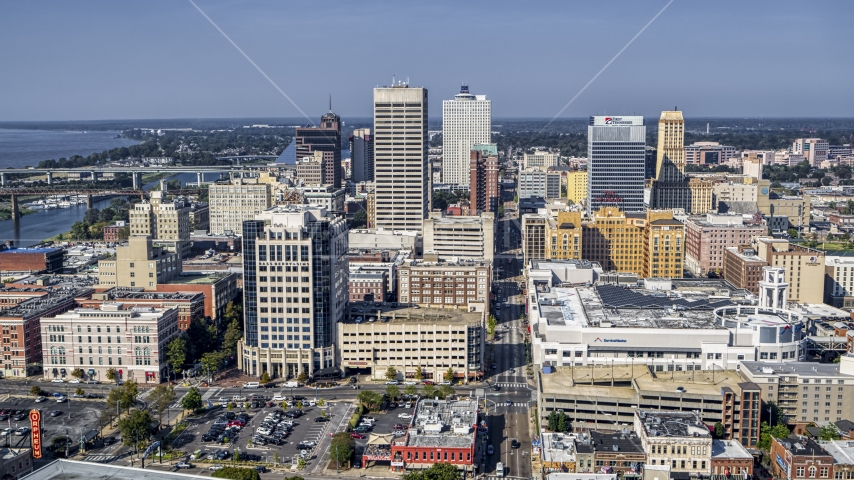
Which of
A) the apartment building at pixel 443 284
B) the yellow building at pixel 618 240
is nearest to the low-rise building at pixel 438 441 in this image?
the apartment building at pixel 443 284

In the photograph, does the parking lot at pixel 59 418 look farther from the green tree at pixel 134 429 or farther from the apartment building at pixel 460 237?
the apartment building at pixel 460 237

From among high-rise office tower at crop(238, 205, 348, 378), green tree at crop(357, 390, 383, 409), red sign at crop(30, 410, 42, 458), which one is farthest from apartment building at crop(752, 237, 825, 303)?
red sign at crop(30, 410, 42, 458)

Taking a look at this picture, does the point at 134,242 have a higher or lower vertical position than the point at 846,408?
higher

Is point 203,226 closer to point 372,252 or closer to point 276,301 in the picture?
point 372,252

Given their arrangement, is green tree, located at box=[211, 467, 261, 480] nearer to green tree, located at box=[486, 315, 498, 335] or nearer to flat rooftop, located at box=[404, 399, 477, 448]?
flat rooftop, located at box=[404, 399, 477, 448]

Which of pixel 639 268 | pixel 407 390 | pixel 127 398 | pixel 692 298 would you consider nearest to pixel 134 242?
pixel 127 398
